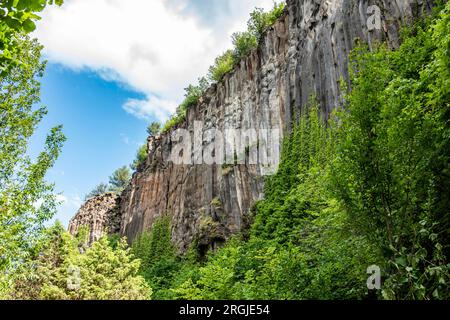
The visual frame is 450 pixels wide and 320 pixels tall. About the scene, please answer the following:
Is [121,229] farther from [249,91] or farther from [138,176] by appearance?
[249,91]

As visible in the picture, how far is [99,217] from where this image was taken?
60.3 meters

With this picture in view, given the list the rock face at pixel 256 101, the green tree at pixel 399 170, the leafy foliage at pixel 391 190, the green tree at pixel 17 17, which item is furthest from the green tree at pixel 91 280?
the green tree at pixel 17 17

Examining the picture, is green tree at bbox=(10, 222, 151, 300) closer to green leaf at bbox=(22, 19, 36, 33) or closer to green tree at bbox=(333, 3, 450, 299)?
green tree at bbox=(333, 3, 450, 299)

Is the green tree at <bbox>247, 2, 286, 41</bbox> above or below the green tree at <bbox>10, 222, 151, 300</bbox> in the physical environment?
above

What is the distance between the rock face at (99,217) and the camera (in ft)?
193

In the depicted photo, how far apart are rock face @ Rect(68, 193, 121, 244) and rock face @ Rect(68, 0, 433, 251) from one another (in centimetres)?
1032

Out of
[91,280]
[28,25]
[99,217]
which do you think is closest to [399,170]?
[28,25]

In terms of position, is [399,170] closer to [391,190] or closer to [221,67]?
[391,190]

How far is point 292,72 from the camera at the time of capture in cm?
2867

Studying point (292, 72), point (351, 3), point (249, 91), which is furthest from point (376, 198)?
point (249, 91)

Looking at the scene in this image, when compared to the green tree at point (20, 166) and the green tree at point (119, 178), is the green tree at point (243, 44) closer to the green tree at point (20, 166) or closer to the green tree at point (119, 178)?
the green tree at point (20, 166)

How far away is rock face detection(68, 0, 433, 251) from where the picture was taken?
2220 centimetres

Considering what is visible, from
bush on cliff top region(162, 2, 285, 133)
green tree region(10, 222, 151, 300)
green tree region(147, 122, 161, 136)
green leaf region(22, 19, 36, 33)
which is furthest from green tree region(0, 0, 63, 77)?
green tree region(147, 122, 161, 136)

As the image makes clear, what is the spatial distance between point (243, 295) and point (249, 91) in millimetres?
26671
